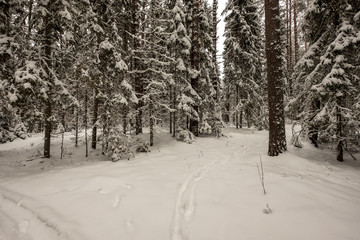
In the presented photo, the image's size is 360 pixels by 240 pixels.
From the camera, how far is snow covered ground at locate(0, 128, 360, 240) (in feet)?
11.2

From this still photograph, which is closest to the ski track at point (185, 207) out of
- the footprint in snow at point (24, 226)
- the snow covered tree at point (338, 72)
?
the footprint in snow at point (24, 226)

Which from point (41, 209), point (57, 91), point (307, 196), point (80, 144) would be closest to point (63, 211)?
point (41, 209)

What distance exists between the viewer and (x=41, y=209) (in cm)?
452

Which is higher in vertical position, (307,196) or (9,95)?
(9,95)

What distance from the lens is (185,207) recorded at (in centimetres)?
427

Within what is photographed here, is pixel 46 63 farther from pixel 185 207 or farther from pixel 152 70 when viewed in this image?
pixel 185 207

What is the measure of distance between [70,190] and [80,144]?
443 inches

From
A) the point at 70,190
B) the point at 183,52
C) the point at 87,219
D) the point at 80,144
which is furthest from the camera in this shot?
the point at 80,144

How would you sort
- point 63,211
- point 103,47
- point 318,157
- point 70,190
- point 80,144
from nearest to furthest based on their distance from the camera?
point 63,211, point 70,190, point 318,157, point 103,47, point 80,144

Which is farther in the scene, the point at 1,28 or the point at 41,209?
the point at 1,28

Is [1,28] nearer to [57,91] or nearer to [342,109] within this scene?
[57,91]

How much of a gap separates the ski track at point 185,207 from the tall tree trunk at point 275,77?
346cm

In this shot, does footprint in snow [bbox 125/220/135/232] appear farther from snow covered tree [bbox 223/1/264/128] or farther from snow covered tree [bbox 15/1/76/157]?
snow covered tree [bbox 223/1/264/128]

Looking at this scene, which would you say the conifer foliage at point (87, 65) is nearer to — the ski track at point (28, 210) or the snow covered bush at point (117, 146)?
the snow covered bush at point (117, 146)
